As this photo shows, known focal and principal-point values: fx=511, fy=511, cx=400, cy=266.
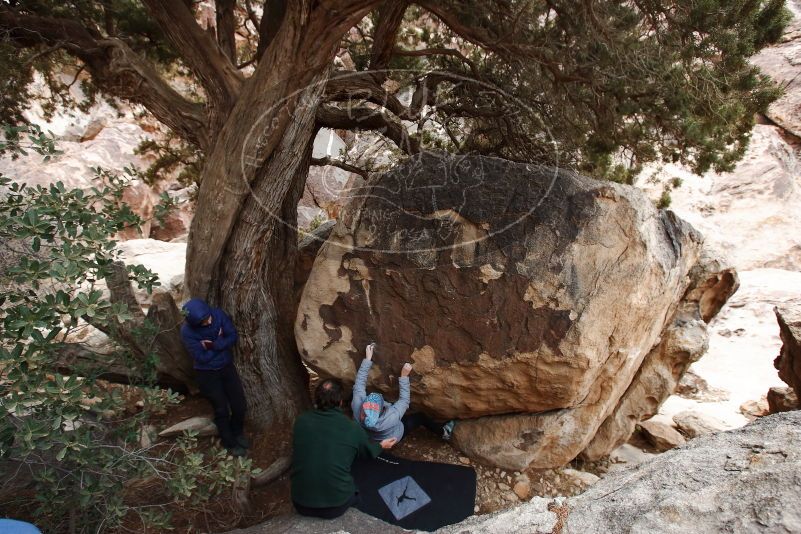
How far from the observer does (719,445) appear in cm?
170

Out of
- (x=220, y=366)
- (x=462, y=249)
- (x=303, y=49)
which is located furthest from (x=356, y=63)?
(x=220, y=366)

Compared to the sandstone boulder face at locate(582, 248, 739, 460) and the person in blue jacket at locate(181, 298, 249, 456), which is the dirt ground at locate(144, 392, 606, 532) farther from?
the sandstone boulder face at locate(582, 248, 739, 460)

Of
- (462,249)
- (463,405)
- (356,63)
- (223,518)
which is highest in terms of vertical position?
(356,63)

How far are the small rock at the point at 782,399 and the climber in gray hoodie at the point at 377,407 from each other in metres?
4.83

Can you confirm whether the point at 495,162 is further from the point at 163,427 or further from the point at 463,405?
the point at 163,427

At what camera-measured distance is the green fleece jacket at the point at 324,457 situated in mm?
3172

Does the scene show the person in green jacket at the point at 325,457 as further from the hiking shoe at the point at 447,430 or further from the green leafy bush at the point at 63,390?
the hiking shoe at the point at 447,430

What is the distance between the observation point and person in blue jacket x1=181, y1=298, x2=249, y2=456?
13.1 ft

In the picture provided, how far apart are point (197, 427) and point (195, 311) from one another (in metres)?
1.26

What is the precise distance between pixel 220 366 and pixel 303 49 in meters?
2.56

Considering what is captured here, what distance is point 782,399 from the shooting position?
6.23 m

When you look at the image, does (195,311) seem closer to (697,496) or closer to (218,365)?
(218,365)

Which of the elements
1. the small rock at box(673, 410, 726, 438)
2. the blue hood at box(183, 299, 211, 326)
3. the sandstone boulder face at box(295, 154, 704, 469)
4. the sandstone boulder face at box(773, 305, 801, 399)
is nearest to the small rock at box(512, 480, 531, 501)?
the sandstone boulder face at box(295, 154, 704, 469)

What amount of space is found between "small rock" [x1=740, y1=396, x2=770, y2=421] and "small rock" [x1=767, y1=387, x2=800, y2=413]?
976 millimetres
